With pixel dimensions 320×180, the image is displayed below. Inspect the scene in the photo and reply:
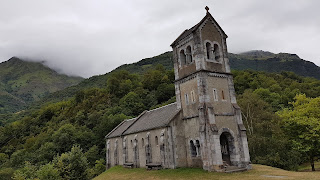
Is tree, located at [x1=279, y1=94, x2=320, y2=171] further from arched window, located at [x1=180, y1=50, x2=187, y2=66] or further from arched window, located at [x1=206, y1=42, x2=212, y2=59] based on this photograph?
arched window, located at [x1=180, y1=50, x2=187, y2=66]

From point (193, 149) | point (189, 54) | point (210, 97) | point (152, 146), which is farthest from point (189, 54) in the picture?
point (152, 146)

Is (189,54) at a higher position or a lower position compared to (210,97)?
higher

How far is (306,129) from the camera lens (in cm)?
3338

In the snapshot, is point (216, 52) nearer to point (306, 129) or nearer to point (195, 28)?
point (195, 28)

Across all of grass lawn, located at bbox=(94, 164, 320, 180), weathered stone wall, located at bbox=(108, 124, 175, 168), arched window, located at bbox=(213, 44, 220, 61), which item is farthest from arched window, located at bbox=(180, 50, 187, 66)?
grass lawn, located at bbox=(94, 164, 320, 180)

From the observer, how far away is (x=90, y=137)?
6962 centimetres

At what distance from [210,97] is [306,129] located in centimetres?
1615

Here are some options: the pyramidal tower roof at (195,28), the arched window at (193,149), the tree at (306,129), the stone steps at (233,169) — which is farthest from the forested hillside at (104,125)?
the pyramidal tower roof at (195,28)

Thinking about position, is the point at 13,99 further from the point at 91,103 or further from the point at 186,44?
the point at 186,44

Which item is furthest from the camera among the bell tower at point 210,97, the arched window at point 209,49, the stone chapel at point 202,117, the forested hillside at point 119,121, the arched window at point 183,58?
the forested hillside at point 119,121

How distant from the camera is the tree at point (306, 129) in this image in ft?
107

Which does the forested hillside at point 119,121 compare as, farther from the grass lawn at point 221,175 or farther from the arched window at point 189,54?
the arched window at point 189,54

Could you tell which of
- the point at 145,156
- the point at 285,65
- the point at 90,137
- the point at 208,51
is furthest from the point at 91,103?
the point at 285,65

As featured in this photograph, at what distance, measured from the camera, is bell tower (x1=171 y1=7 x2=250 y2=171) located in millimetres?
26473
